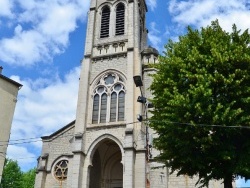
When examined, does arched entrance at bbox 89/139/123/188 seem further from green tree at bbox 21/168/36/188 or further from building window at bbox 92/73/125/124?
green tree at bbox 21/168/36/188

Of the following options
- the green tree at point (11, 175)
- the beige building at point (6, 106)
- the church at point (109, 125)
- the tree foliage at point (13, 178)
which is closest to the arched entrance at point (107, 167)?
the church at point (109, 125)

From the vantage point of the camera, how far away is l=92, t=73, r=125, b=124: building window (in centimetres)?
2334

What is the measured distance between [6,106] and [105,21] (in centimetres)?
1228

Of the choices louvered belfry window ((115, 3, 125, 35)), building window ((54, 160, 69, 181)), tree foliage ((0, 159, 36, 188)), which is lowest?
building window ((54, 160, 69, 181))

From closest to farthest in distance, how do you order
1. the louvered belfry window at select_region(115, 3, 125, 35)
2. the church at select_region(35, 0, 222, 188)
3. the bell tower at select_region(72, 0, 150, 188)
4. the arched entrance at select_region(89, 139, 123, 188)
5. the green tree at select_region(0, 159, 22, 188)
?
the church at select_region(35, 0, 222, 188)
the bell tower at select_region(72, 0, 150, 188)
the arched entrance at select_region(89, 139, 123, 188)
the louvered belfry window at select_region(115, 3, 125, 35)
the green tree at select_region(0, 159, 22, 188)

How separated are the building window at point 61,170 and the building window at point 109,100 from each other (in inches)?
149

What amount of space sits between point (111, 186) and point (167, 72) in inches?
553

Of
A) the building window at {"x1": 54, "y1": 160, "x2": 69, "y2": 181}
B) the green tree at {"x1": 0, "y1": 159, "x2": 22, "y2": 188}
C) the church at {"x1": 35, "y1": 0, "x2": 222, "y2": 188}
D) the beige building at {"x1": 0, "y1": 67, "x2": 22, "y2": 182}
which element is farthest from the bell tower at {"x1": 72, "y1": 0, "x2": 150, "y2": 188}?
the green tree at {"x1": 0, "y1": 159, "x2": 22, "y2": 188}

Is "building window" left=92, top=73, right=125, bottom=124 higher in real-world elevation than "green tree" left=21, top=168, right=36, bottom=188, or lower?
higher

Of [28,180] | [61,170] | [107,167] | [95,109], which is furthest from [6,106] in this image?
[28,180]

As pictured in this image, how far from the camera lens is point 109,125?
22578 mm

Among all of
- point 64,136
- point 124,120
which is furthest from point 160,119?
point 64,136

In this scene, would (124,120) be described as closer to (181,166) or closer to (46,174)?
(46,174)

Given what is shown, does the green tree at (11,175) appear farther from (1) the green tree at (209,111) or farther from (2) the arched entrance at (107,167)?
(1) the green tree at (209,111)
